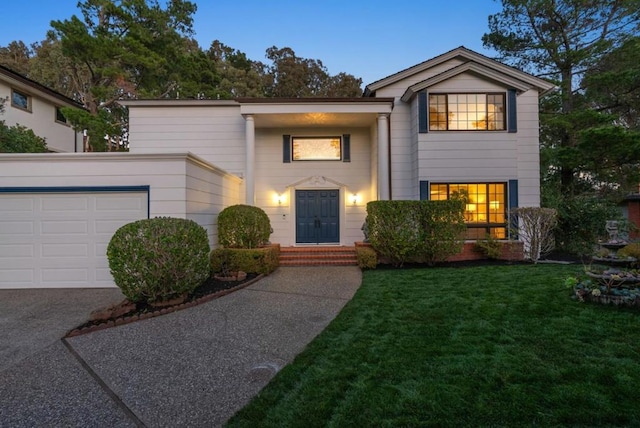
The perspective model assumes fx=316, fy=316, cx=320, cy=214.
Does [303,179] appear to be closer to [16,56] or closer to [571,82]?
[571,82]

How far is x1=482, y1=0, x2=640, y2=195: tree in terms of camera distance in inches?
478

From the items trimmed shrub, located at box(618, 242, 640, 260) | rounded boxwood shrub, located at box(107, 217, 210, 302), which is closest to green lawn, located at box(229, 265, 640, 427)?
trimmed shrub, located at box(618, 242, 640, 260)

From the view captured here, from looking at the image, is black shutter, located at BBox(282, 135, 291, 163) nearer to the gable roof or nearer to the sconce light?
the sconce light

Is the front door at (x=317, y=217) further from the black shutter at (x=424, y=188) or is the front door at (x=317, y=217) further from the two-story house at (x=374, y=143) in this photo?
the black shutter at (x=424, y=188)

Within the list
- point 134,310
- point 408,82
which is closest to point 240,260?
point 134,310

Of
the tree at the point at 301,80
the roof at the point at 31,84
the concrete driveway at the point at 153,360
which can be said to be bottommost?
the concrete driveway at the point at 153,360

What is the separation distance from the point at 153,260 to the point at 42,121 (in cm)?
1485

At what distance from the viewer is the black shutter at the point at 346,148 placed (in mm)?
11039

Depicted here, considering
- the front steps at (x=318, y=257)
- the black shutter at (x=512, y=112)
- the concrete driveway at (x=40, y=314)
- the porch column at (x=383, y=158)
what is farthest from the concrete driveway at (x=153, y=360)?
the black shutter at (x=512, y=112)

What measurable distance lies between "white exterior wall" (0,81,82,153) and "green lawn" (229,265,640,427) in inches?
650

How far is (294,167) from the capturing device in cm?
1097

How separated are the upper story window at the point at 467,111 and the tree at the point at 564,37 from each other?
4.21 m

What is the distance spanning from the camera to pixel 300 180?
10805 millimetres

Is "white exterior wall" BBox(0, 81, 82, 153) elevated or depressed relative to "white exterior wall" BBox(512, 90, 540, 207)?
elevated
